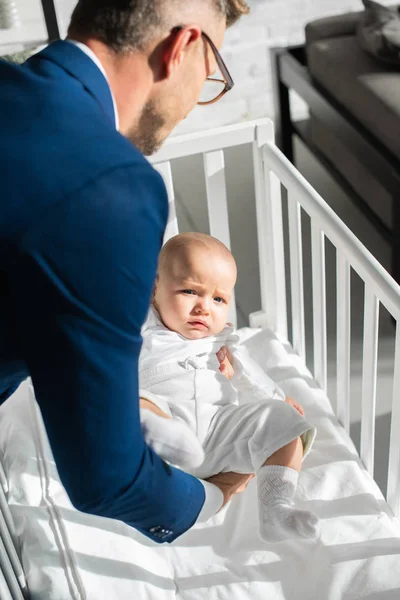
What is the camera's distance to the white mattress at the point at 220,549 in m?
1.18

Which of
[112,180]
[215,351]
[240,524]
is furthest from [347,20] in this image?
[112,180]

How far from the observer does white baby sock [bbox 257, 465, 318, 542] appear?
3.87 feet

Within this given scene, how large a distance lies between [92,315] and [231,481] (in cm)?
76

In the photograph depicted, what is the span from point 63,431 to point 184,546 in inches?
25.3

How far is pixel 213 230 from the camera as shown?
1691mm

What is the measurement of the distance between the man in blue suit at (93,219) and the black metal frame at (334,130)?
1.42m

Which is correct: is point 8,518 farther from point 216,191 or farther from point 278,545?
point 216,191

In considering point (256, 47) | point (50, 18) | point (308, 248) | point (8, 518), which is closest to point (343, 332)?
point (8, 518)

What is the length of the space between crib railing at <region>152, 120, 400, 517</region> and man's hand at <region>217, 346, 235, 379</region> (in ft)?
0.62

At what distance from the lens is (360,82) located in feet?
8.02

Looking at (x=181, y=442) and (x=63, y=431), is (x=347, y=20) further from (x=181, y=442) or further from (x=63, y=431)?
(x=63, y=431)

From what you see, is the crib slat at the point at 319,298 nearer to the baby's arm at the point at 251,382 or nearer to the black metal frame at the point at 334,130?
the baby's arm at the point at 251,382

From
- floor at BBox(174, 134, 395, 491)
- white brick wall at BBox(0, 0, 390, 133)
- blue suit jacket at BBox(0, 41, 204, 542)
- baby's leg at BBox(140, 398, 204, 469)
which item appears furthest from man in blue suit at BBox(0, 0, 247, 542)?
white brick wall at BBox(0, 0, 390, 133)

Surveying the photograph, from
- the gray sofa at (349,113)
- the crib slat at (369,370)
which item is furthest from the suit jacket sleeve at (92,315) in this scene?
the gray sofa at (349,113)
